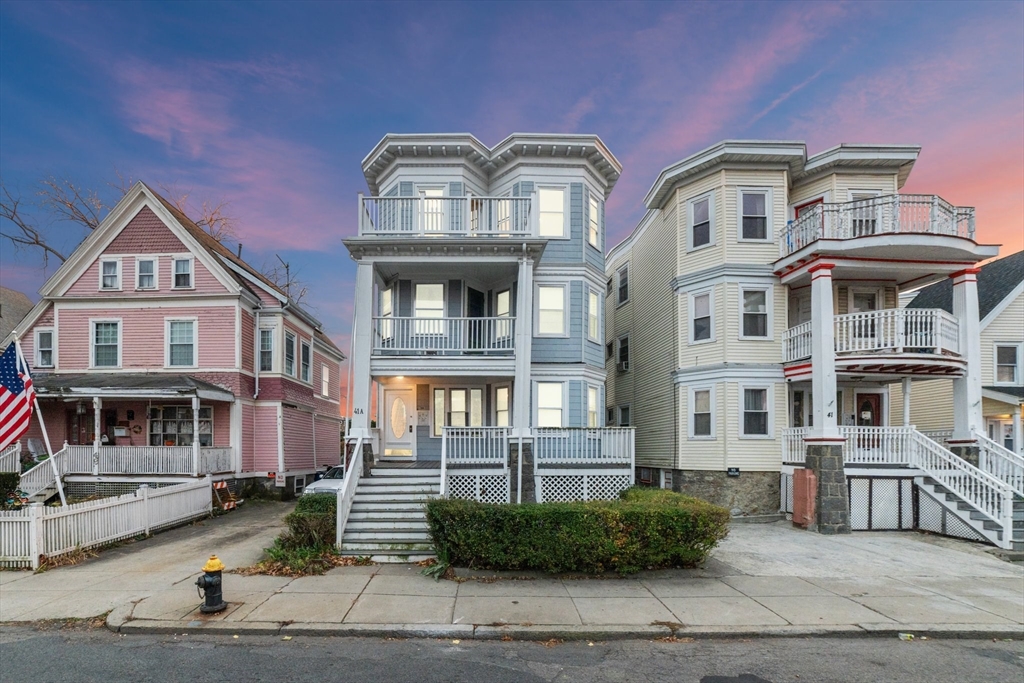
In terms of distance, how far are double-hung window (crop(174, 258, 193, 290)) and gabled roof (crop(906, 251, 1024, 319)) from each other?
2745 centimetres

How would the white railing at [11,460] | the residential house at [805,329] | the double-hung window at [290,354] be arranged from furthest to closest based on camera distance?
the double-hung window at [290,354], the white railing at [11,460], the residential house at [805,329]

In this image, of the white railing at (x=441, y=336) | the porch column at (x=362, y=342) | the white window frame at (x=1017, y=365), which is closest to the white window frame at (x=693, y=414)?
the white railing at (x=441, y=336)

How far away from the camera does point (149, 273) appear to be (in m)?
18.3

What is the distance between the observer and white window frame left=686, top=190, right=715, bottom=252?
16.0 metres

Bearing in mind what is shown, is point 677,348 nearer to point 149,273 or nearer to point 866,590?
point 866,590

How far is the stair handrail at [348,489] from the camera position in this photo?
10055mm

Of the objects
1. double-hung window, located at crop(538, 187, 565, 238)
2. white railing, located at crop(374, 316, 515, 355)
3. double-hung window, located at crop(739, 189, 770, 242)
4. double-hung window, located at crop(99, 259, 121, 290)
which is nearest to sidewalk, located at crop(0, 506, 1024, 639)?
white railing, located at crop(374, 316, 515, 355)

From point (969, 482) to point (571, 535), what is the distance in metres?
10.9

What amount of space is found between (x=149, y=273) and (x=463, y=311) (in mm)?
11890

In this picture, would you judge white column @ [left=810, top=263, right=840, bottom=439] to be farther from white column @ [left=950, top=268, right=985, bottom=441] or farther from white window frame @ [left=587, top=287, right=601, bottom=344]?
white window frame @ [left=587, top=287, right=601, bottom=344]

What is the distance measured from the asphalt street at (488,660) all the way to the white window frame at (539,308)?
10.2 m

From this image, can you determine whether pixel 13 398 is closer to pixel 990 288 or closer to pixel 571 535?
pixel 571 535

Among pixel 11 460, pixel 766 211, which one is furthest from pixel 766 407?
pixel 11 460

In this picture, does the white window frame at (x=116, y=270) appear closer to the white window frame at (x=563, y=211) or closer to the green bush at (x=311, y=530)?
the green bush at (x=311, y=530)
